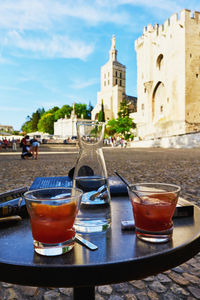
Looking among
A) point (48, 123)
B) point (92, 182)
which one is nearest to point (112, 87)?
point (48, 123)

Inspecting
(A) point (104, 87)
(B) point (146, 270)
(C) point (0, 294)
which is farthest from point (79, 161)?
(A) point (104, 87)

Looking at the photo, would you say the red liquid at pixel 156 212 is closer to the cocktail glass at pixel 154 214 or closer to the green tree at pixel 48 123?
the cocktail glass at pixel 154 214

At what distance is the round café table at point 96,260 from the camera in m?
0.51

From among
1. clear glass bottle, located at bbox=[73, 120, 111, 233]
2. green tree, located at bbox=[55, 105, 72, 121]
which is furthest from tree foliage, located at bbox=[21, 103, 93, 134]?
clear glass bottle, located at bbox=[73, 120, 111, 233]

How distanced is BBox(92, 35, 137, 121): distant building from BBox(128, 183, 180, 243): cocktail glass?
5297 cm

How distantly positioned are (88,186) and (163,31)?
30.9 m

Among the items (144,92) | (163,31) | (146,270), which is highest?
(163,31)

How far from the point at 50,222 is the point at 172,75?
28054 millimetres

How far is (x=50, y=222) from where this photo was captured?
1.98 feet

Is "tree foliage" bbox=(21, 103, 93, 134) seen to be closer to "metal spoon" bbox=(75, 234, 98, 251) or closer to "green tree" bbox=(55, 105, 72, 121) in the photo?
"green tree" bbox=(55, 105, 72, 121)

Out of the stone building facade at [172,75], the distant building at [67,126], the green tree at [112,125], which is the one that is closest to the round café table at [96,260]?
the stone building facade at [172,75]

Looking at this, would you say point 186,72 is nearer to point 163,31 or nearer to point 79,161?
point 163,31

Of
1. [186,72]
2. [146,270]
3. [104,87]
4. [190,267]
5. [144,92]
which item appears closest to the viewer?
[146,270]

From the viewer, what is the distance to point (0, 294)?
1.34 meters
